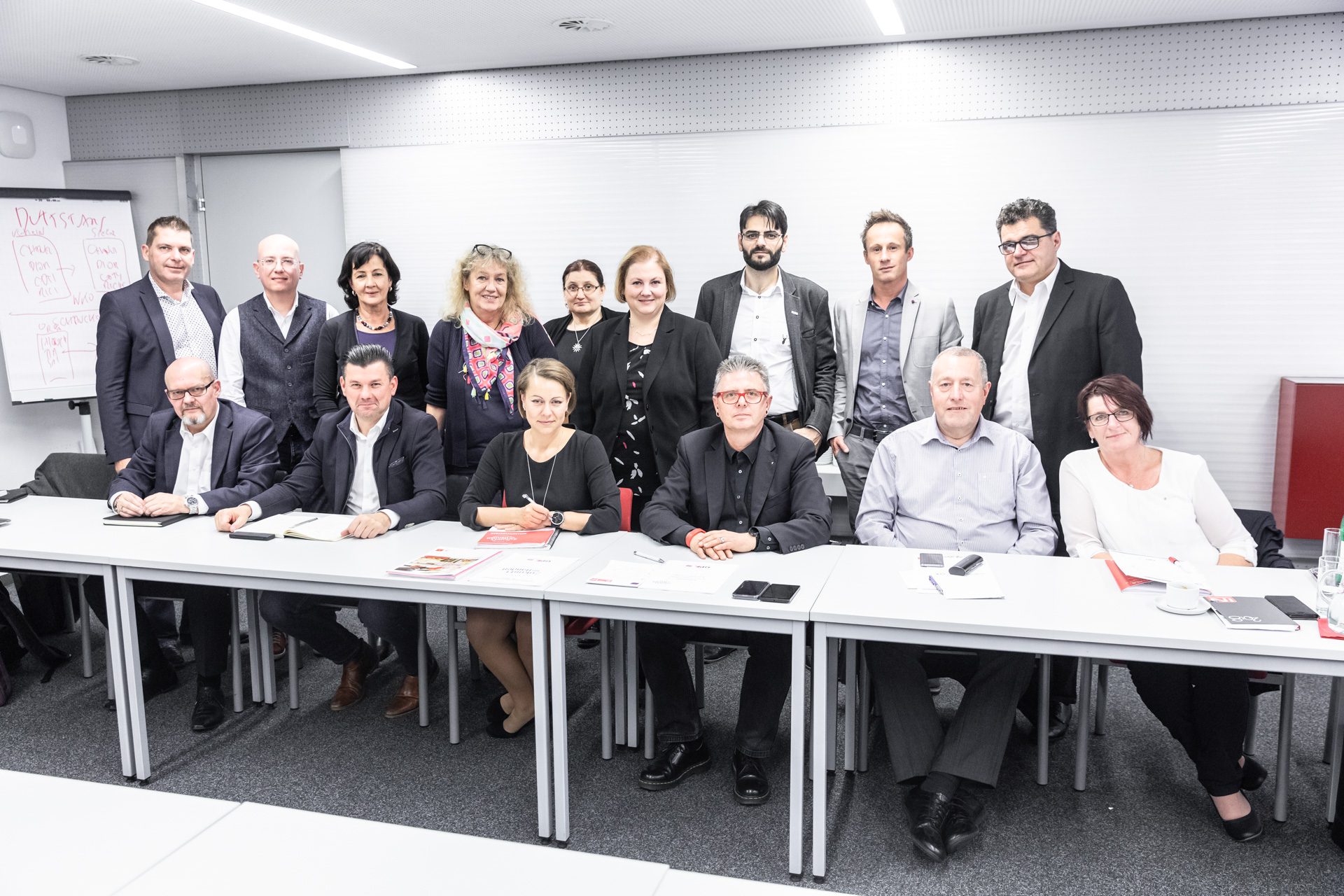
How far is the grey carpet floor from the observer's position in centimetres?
248

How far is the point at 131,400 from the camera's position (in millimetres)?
4281

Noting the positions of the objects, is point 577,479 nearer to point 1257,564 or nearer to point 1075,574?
point 1075,574

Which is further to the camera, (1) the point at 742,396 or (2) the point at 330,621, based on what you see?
(2) the point at 330,621

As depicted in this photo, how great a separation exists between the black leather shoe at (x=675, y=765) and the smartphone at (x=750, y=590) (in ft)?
2.54

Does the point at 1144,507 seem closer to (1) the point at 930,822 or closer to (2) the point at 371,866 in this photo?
(1) the point at 930,822

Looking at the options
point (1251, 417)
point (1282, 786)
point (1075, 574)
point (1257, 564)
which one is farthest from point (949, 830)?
point (1251, 417)

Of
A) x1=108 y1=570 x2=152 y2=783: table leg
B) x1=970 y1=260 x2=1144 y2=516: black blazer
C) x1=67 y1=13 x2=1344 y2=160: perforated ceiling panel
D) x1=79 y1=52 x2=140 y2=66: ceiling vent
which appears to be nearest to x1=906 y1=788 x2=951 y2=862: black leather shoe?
x1=970 y1=260 x2=1144 y2=516: black blazer

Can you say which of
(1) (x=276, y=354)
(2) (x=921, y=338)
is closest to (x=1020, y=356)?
(2) (x=921, y=338)

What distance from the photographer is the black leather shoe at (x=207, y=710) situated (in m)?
3.38

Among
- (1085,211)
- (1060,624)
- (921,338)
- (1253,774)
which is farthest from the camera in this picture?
(1085,211)

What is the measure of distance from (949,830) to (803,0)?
3.26m

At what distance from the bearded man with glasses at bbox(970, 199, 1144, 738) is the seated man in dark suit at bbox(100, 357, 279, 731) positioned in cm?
285

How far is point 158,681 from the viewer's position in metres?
3.74

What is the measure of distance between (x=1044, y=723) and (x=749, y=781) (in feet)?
2.98
